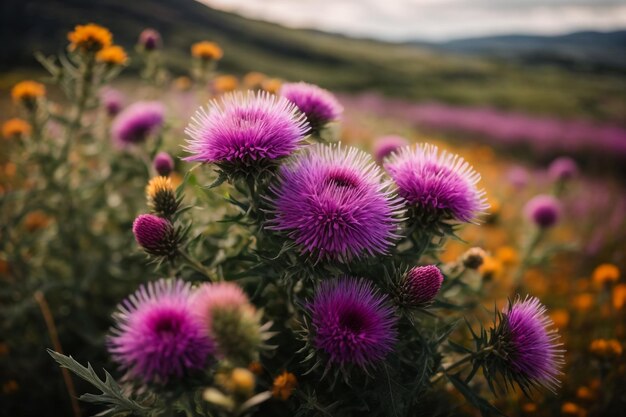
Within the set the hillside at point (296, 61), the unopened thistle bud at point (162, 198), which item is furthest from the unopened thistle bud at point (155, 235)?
the hillside at point (296, 61)

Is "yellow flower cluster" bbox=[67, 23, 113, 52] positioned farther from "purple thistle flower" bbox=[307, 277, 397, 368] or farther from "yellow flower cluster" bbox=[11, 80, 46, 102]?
"purple thistle flower" bbox=[307, 277, 397, 368]

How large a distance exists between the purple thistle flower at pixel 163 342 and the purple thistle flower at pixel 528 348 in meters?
1.21

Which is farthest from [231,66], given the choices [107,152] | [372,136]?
[107,152]

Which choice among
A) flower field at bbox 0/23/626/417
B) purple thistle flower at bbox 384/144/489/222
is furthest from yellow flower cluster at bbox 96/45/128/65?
purple thistle flower at bbox 384/144/489/222

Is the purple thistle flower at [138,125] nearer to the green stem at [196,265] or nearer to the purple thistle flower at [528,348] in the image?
the green stem at [196,265]

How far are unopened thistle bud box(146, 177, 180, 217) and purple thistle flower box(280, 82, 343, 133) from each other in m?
0.86

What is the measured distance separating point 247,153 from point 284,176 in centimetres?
18

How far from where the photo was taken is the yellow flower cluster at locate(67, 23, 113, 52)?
3.16m

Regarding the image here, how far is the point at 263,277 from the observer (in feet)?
6.22

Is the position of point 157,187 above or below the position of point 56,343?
above

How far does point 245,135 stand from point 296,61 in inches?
2042

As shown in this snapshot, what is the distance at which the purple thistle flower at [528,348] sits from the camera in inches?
64.7

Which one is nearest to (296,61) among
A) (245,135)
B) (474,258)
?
(474,258)

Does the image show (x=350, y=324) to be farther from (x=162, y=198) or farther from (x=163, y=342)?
(x=162, y=198)
